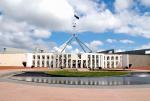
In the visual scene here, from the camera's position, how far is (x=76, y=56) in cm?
9150

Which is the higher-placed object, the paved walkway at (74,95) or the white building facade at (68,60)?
the white building facade at (68,60)

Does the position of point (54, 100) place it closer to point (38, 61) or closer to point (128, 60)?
point (38, 61)

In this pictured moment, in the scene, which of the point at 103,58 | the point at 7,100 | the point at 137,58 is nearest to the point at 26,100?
the point at 7,100

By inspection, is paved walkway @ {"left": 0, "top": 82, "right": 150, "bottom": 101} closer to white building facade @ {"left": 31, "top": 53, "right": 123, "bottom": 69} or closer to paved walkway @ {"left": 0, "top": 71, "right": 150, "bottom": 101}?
paved walkway @ {"left": 0, "top": 71, "right": 150, "bottom": 101}

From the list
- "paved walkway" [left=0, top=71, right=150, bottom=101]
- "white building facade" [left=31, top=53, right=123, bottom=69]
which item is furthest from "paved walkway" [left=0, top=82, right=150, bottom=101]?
"white building facade" [left=31, top=53, right=123, bottom=69]

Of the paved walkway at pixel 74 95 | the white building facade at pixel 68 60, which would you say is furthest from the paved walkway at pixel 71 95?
the white building facade at pixel 68 60

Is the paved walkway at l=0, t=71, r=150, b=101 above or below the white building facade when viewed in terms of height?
below

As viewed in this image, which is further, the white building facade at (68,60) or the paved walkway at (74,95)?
the white building facade at (68,60)

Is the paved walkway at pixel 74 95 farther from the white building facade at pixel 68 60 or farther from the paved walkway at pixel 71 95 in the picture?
the white building facade at pixel 68 60

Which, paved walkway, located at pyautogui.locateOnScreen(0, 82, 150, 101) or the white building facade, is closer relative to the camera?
paved walkway, located at pyautogui.locateOnScreen(0, 82, 150, 101)

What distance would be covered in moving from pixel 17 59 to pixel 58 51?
53.2ft

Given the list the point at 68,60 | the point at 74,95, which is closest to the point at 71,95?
the point at 74,95

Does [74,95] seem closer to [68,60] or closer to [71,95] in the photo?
[71,95]

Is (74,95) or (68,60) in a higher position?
(68,60)
